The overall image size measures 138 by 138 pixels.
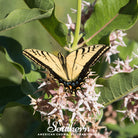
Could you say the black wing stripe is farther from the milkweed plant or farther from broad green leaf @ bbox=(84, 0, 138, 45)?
broad green leaf @ bbox=(84, 0, 138, 45)

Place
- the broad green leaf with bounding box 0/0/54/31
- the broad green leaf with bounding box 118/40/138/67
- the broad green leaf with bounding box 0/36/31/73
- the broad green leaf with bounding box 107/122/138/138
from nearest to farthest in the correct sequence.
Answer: the broad green leaf with bounding box 0/0/54/31 → the broad green leaf with bounding box 0/36/31/73 → the broad green leaf with bounding box 118/40/138/67 → the broad green leaf with bounding box 107/122/138/138

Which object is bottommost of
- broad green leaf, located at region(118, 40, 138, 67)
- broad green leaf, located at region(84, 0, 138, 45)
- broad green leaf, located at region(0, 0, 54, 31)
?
broad green leaf, located at region(118, 40, 138, 67)

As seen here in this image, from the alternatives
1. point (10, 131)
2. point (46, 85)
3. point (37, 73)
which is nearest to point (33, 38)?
point (10, 131)

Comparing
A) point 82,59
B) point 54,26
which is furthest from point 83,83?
point 54,26

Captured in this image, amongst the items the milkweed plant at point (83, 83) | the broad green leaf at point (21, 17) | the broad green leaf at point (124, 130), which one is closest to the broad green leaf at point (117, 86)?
the milkweed plant at point (83, 83)

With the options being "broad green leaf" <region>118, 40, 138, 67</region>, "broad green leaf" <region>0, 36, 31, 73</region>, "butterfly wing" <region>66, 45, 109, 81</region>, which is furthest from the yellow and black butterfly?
"broad green leaf" <region>118, 40, 138, 67</region>

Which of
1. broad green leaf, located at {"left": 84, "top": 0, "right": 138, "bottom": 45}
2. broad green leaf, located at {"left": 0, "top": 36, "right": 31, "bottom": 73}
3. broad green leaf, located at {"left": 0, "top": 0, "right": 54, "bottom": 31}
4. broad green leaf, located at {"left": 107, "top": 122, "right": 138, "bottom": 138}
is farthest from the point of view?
broad green leaf, located at {"left": 107, "top": 122, "right": 138, "bottom": 138}

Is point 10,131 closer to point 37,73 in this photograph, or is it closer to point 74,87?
point 37,73
